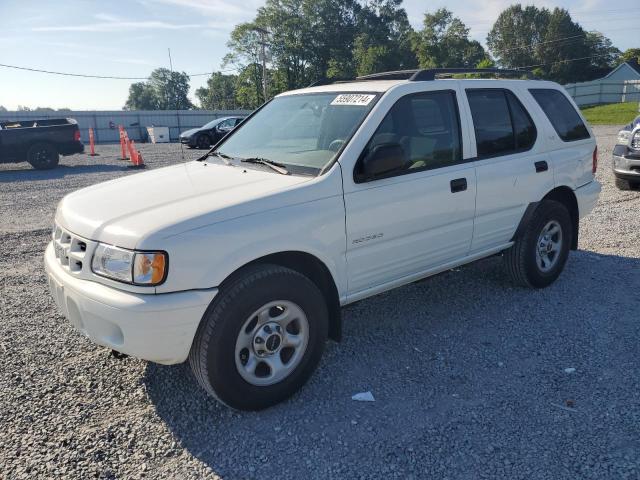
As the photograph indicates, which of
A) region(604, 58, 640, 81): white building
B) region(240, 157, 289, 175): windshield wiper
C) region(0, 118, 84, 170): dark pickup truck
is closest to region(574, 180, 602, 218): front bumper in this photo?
region(240, 157, 289, 175): windshield wiper

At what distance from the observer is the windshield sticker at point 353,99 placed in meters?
3.75

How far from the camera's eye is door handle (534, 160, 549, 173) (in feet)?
15.3

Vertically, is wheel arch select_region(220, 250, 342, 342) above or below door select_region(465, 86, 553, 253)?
below

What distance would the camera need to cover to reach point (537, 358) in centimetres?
374

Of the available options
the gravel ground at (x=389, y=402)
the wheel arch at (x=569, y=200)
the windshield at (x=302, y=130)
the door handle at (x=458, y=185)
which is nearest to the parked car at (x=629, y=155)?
the wheel arch at (x=569, y=200)

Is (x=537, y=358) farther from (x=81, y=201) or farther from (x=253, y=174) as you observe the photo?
(x=81, y=201)

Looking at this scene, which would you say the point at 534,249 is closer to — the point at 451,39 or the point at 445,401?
the point at 445,401

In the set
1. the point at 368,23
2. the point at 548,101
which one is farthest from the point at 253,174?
the point at 368,23

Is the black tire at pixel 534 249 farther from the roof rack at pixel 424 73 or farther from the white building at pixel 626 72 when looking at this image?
the white building at pixel 626 72

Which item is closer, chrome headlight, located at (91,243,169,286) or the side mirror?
chrome headlight, located at (91,243,169,286)

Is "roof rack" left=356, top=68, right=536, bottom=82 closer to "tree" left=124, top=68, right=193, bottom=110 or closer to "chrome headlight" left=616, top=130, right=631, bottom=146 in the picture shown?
"chrome headlight" left=616, top=130, right=631, bottom=146

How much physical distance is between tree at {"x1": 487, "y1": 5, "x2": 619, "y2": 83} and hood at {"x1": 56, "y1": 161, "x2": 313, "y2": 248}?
A: 80351mm

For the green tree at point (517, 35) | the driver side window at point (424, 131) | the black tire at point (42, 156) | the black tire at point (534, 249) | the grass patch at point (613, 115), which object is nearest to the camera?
the driver side window at point (424, 131)

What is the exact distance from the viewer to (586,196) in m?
5.23
